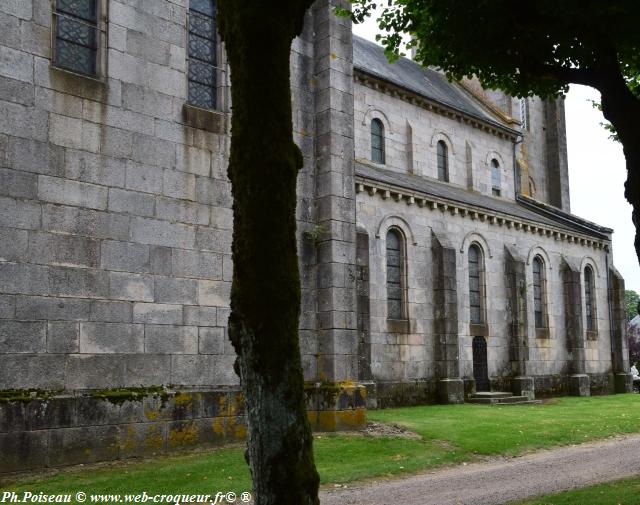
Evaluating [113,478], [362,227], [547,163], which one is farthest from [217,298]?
[547,163]

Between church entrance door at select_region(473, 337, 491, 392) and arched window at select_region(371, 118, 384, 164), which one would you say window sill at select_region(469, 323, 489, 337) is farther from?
arched window at select_region(371, 118, 384, 164)

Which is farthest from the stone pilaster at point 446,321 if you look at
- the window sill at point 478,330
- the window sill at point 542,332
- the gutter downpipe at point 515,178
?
the gutter downpipe at point 515,178

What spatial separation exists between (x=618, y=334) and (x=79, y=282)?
28640mm

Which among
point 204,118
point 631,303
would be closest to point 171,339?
point 204,118

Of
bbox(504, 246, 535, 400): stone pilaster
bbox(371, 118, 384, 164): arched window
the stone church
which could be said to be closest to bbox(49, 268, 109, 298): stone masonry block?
the stone church

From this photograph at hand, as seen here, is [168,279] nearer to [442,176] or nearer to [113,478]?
[113,478]

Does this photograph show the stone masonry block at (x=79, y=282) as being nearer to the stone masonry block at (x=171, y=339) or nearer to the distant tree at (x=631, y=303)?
the stone masonry block at (x=171, y=339)

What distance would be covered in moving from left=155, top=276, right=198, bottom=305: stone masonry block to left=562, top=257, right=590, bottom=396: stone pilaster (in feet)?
72.9

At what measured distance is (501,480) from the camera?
1122 centimetres

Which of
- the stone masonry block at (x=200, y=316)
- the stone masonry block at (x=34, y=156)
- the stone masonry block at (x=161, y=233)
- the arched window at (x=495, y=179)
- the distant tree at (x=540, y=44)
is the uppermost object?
the arched window at (x=495, y=179)

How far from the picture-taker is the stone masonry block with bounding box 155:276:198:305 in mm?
12883

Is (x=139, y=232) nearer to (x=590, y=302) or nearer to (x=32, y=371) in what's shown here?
(x=32, y=371)

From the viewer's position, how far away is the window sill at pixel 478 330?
26594 mm

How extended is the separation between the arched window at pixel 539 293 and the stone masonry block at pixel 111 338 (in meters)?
21.6
